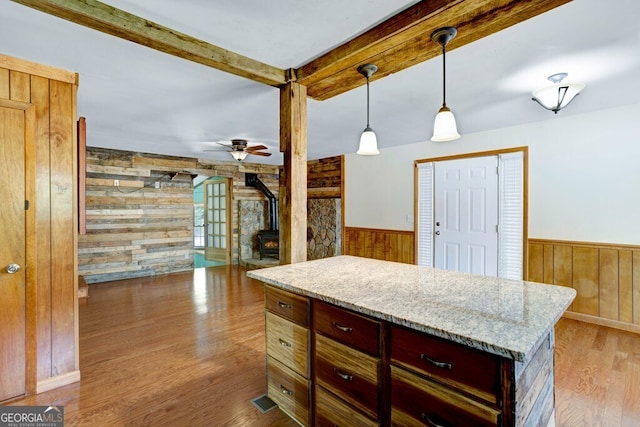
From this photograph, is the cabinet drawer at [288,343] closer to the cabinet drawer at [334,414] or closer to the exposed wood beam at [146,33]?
the cabinet drawer at [334,414]

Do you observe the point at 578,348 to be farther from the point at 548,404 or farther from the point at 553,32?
the point at 553,32

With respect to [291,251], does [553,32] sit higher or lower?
higher

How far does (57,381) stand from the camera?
230cm

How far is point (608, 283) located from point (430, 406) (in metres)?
3.48

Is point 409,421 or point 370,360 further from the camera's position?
point 370,360

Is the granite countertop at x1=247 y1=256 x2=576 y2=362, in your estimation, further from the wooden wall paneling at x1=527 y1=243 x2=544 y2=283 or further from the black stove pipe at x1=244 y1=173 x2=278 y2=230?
the black stove pipe at x1=244 y1=173 x2=278 y2=230

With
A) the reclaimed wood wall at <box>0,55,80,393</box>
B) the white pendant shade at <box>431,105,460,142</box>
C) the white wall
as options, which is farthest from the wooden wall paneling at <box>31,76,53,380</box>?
the white wall

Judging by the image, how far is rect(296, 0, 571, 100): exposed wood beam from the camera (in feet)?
5.24

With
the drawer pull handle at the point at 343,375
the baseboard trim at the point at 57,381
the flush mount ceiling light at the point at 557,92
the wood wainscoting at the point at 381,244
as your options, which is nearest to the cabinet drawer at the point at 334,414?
the drawer pull handle at the point at 343,375

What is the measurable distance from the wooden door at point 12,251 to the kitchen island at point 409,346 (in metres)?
1.62

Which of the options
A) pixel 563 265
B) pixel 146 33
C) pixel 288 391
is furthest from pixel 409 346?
pixel 563 265

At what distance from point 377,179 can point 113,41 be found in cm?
432

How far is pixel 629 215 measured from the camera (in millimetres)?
3297

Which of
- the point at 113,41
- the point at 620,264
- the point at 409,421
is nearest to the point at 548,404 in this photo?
the point at 409,421
